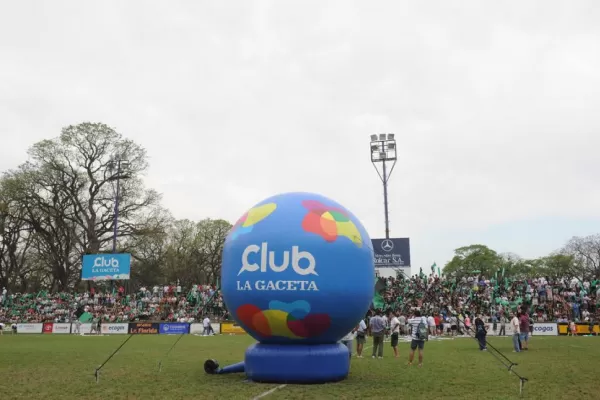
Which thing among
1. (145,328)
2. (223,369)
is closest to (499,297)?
(145,328)

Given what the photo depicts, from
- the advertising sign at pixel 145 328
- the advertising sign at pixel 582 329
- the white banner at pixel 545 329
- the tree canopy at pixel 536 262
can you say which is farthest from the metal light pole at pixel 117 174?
the tree canopy at pixel 536 262

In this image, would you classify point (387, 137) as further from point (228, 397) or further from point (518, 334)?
point (228, 397)

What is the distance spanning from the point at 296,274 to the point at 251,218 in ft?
6.22

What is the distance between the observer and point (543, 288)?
124ft

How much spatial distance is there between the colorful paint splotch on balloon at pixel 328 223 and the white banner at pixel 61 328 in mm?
34714

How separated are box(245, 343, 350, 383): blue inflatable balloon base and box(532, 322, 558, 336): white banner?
24784mm

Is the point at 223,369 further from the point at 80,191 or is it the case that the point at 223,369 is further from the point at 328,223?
the point at 80,191

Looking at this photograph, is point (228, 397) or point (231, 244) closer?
point (228, 397)

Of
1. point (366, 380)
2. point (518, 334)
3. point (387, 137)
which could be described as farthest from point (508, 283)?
point (366, 380)

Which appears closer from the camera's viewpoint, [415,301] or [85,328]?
[415,301]

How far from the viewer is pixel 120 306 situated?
46844mm

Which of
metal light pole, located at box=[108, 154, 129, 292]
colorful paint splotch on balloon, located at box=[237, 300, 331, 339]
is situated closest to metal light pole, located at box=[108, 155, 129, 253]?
metal light pole, located at box=[108, 154, 129, 292]

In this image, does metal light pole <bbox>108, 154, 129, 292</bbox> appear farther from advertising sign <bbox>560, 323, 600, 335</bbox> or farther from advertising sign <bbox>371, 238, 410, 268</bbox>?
advertising sign <bbox>560, 323, 600, 335</bbox>

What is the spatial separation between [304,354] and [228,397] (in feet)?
6.70
